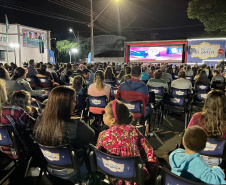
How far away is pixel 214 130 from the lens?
8.50 feet

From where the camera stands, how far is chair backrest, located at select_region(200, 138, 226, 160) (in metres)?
2.35

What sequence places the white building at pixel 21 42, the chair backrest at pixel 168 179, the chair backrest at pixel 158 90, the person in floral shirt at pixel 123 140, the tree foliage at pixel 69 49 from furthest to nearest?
the tree foliage at pixel 69 49 → the white building at pixel 21 42 → the chair backrest at pixel 158 90 → the person in floral shirt at pixel 123 140 → the chair backrest at pixel 168 179

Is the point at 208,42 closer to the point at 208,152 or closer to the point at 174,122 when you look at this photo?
the point at 174,122

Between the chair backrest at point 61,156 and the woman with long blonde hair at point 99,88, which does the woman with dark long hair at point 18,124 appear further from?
the woman with long blonde hair at point 99,88

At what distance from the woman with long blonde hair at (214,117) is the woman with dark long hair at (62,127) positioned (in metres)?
1.43

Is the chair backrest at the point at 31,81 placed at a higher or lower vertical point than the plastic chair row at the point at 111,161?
higher

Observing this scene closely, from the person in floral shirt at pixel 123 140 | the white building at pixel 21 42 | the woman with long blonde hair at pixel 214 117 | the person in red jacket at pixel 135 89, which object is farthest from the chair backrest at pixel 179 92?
the white building at pixel 21 42

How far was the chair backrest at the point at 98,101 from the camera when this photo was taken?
15.8 ft

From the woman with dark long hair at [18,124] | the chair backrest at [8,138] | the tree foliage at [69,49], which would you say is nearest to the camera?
the chair backrest at [8,138]

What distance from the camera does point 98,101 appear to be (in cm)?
487

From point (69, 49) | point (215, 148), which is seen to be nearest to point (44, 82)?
point (215, 148)

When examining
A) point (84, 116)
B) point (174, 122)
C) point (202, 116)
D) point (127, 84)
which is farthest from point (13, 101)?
point (174, 122)

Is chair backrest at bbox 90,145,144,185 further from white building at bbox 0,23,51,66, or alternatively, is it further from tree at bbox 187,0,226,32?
white building at bbox 0,23,51,66

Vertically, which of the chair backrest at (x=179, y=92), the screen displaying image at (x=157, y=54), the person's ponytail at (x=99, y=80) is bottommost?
the chair backrest at (x=179, y=92)
